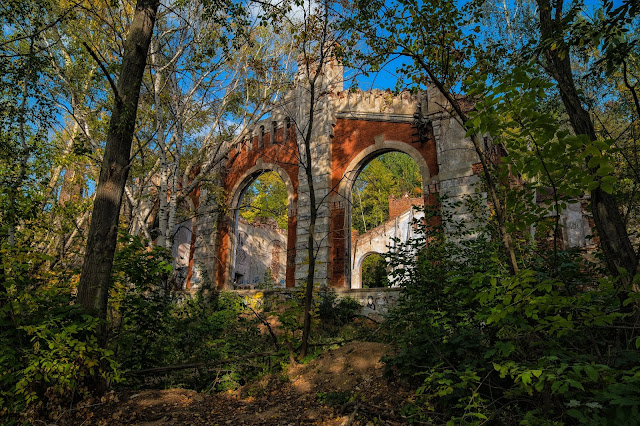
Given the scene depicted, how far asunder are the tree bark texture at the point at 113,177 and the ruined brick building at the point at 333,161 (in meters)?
6.02

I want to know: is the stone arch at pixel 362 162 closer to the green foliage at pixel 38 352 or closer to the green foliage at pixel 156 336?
the green foliage at pixel 156 336

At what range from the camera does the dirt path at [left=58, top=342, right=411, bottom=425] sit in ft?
13.6

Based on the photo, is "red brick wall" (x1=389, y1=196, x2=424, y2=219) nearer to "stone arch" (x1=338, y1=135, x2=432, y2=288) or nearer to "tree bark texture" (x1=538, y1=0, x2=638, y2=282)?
"stone arch" (x1=338, y1=135, x2=432, y2=288)

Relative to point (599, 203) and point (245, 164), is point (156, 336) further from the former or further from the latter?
point (245, 164)

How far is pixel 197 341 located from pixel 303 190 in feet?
26.5

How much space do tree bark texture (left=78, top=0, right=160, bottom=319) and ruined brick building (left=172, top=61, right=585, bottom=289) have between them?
6.02 metres

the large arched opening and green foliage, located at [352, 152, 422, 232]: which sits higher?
green foliage, located at [352, 152, 422, 232]

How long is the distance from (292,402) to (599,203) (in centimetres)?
419

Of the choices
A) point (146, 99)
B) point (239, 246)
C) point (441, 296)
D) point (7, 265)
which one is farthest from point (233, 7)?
point (239, 246)

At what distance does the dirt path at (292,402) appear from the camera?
4159 mm

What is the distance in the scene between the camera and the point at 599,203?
3418 mm

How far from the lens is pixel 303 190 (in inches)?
568

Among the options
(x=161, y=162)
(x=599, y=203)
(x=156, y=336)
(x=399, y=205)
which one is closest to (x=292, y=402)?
(x=156, y=336)

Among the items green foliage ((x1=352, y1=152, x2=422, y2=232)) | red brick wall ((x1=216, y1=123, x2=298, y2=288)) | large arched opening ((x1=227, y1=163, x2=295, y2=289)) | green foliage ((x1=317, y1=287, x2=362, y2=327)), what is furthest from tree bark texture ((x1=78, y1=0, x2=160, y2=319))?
green foliage ((x1=352, y1=152, x2=422, y2=232))
